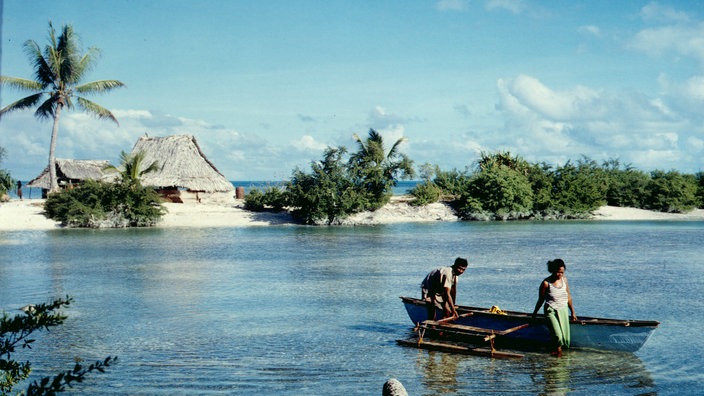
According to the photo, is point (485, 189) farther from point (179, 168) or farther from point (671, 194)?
point (179, 168)

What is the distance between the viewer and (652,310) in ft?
49.0

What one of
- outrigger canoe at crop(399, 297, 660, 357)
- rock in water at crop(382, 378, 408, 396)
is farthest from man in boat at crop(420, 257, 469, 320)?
rock in water at crop(382, 378, 408, 396)

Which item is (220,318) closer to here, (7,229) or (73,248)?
(73,248)

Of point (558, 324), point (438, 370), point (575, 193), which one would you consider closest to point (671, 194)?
point (575, 193)

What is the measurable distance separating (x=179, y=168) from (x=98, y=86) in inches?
278

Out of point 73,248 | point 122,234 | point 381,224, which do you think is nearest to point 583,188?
point 381,224

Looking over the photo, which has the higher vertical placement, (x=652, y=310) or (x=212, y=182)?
(x=212, y=182)

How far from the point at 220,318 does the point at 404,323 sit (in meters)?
3.75

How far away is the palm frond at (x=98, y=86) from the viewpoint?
139 feet

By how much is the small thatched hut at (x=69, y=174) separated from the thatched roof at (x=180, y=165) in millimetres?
3297

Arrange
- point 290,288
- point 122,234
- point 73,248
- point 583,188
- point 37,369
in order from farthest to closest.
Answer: point 583,188
point 122,234
point 73,248
point 290,288
point 37,369

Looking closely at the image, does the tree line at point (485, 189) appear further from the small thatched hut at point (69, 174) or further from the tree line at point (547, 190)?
the small thatched hut at point (69, 174)

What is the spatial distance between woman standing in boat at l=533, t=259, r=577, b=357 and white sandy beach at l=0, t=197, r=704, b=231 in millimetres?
31056

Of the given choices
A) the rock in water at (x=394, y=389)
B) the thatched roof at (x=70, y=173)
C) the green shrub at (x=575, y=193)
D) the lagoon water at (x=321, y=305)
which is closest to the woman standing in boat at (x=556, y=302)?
the lagoon water at (x=321, y=305)
